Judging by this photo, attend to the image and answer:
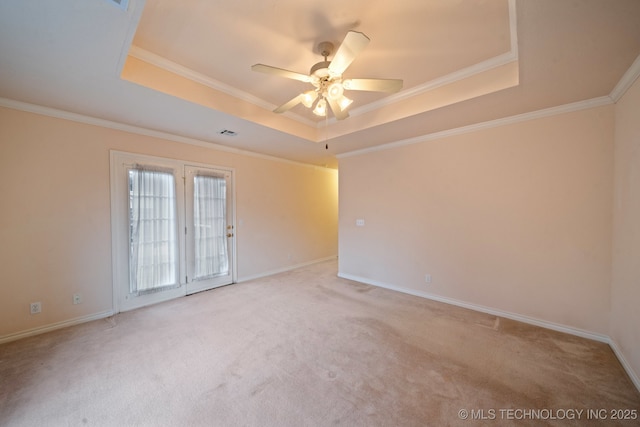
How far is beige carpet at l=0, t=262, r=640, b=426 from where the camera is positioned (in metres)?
1.57

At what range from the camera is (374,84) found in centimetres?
197

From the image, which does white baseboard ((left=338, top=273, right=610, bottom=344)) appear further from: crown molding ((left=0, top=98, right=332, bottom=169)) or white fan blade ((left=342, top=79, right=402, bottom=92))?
crown molding ((left=0, top=98, right=332, bottom=169))

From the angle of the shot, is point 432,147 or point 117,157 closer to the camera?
point 117,157

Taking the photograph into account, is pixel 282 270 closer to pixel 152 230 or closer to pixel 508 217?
pixel 152 230

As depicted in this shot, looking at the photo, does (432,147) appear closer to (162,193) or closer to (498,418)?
(498,418)

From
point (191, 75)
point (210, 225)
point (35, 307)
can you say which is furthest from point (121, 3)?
point (35, 307)

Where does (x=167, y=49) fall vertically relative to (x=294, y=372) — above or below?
above

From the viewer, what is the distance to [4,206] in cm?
242

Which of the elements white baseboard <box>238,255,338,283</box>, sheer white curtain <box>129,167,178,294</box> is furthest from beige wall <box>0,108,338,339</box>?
white baseboard <box>238,255,338,283</box>

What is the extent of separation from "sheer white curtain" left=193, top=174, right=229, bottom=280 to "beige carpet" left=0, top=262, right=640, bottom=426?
0.99 m

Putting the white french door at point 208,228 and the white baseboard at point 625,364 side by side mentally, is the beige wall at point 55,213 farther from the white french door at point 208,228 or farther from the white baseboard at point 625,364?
the white baseboard at point 625,364

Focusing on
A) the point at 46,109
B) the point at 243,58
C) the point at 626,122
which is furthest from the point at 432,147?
the point at 46,109

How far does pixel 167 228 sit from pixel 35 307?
4.92 ft

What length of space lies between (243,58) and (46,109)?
2372 millimetres
